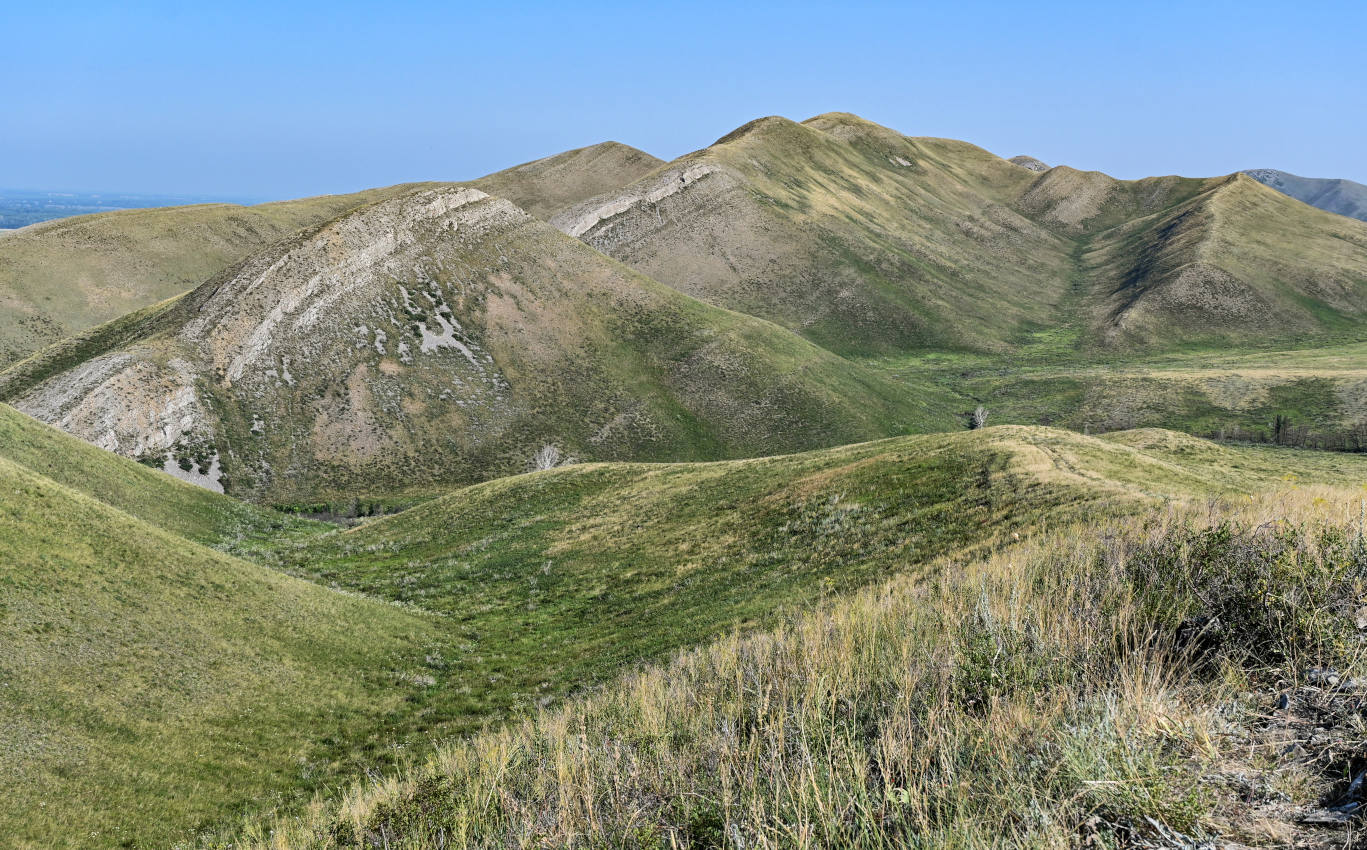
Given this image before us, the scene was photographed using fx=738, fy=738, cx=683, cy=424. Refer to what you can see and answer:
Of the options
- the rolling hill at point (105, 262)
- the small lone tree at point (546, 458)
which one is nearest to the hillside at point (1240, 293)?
the small lone tree at point (546, 458)

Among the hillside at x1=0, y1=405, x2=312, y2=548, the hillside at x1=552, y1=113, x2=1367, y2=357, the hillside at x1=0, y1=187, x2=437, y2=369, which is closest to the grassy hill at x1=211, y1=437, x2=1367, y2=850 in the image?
the hillside at x1=0, y1=405, x2=312, y2=548

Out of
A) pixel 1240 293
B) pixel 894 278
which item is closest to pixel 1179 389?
pixel 894 278

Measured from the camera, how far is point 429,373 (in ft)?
297

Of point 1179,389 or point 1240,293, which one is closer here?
point 1179,389

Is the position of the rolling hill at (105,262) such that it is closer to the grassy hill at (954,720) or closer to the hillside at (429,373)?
the hillside at (429,373)

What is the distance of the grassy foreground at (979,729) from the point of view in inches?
245

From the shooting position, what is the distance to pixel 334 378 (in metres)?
86.4

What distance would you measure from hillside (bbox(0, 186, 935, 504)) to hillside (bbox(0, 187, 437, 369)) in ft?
108

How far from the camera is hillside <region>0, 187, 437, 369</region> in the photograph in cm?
12762

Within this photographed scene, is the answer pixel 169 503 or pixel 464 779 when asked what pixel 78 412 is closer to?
pixel 169 503

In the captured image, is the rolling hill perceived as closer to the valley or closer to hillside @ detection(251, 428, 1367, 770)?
the valley

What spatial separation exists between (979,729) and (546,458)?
74703 millimetres

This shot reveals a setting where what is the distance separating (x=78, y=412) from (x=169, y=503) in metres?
37.1

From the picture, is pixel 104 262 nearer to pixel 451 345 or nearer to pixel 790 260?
pixel 451 345
